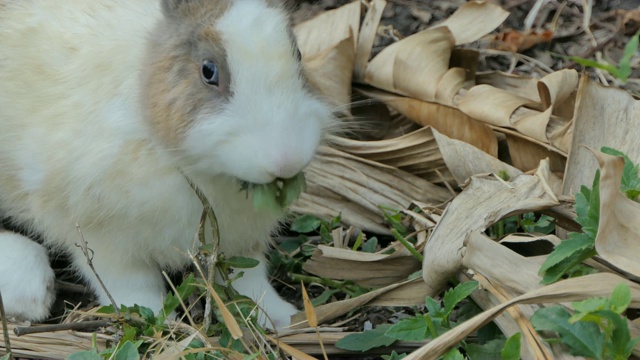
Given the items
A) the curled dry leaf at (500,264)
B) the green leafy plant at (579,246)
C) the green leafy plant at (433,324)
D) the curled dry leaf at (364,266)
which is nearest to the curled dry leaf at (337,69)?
the curled dry leaf at (364,266)

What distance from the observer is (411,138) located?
183 inches

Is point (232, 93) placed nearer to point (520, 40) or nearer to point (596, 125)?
point (596, 125)

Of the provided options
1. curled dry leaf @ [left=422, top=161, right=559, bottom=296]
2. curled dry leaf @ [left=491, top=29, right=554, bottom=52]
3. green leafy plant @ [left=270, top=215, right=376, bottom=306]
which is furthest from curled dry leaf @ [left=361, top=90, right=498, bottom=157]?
curled dry leaf @ [left=491, top=29, right=554, bottom=52]

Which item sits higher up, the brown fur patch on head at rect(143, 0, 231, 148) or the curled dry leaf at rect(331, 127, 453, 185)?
the brown fur patch on head at rect(143, 0, 231, 148)

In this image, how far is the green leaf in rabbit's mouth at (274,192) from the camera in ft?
11.0

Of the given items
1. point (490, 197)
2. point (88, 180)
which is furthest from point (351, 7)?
point (88, 180)

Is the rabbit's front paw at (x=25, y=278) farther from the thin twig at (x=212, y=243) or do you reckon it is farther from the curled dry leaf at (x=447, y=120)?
the curled dry leaf at (x=447, y=120)

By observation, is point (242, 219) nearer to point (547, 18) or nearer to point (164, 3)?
point (164, 3)

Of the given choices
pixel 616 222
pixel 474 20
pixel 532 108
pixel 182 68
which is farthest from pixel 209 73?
pixel 474 20

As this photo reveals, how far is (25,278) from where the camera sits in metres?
4.01

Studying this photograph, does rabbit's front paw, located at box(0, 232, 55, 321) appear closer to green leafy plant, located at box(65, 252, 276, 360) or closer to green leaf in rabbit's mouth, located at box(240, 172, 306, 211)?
green leafy plant, located at box(65, 252, 276, 360)

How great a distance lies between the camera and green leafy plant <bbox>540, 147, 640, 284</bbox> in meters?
3.03

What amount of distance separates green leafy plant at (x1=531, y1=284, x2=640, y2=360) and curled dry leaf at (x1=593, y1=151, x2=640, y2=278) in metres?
0.17

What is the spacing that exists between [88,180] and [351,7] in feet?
7.44
